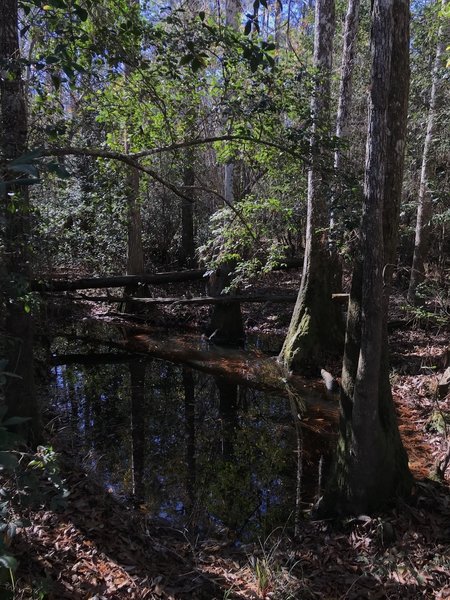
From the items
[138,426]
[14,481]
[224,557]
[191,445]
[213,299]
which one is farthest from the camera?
[213,299]

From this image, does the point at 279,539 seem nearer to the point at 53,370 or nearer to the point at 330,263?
the point at 330,263

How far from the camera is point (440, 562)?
4.49 meters

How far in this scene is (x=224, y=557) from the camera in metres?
4.98

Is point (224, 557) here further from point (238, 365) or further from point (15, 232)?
point (238, 365)

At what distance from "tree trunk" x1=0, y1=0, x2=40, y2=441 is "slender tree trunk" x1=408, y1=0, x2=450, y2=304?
27.3 feet

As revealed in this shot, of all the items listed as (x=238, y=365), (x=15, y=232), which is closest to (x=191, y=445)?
(x=238, y=365)

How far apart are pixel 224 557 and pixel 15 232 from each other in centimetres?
385

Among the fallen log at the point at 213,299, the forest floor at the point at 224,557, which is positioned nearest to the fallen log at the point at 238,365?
the fallen log at the point at 213,299

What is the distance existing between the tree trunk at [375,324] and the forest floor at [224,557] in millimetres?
320

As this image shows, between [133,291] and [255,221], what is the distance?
19.5 feet

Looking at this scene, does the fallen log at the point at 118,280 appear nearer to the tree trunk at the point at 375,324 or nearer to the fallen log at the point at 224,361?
the fallen log at the point at 224,361

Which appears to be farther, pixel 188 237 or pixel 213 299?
pixel 188 237

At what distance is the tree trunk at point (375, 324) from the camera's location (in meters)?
4.75

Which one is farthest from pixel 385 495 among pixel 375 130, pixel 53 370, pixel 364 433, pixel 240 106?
pixel 53 370
